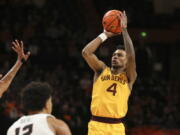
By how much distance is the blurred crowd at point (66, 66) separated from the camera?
38.8ft

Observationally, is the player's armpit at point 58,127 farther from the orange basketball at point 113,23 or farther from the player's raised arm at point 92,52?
the orange basketball at point 113,23

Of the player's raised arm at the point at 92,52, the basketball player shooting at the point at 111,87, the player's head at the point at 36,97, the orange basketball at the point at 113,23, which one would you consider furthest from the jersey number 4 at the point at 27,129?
the orange basketball at the point at 113,23

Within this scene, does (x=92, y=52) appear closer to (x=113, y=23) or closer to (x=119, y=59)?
(x=119, y=59)

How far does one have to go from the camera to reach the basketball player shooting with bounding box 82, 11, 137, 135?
6336mm

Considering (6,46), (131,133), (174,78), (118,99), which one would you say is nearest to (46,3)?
(6,46)

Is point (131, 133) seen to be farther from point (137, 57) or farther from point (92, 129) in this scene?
point (92, 129)

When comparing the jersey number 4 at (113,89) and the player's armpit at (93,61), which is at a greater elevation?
the player's armpit at (93,61)

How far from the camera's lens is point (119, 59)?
654 cm

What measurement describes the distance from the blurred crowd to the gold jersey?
405 centimetres

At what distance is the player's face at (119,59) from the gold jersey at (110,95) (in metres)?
0.14

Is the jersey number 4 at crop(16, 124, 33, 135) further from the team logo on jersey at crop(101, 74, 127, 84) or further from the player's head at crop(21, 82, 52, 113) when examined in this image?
the team logo on jersey at crop(101, 74, 127, 84)

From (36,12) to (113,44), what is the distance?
286 centimetres

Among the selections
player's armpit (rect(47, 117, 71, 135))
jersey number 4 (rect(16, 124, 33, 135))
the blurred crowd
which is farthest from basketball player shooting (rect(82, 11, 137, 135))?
the blurred crowd

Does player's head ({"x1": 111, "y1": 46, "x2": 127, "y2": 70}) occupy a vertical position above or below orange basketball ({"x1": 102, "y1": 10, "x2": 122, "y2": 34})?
below
